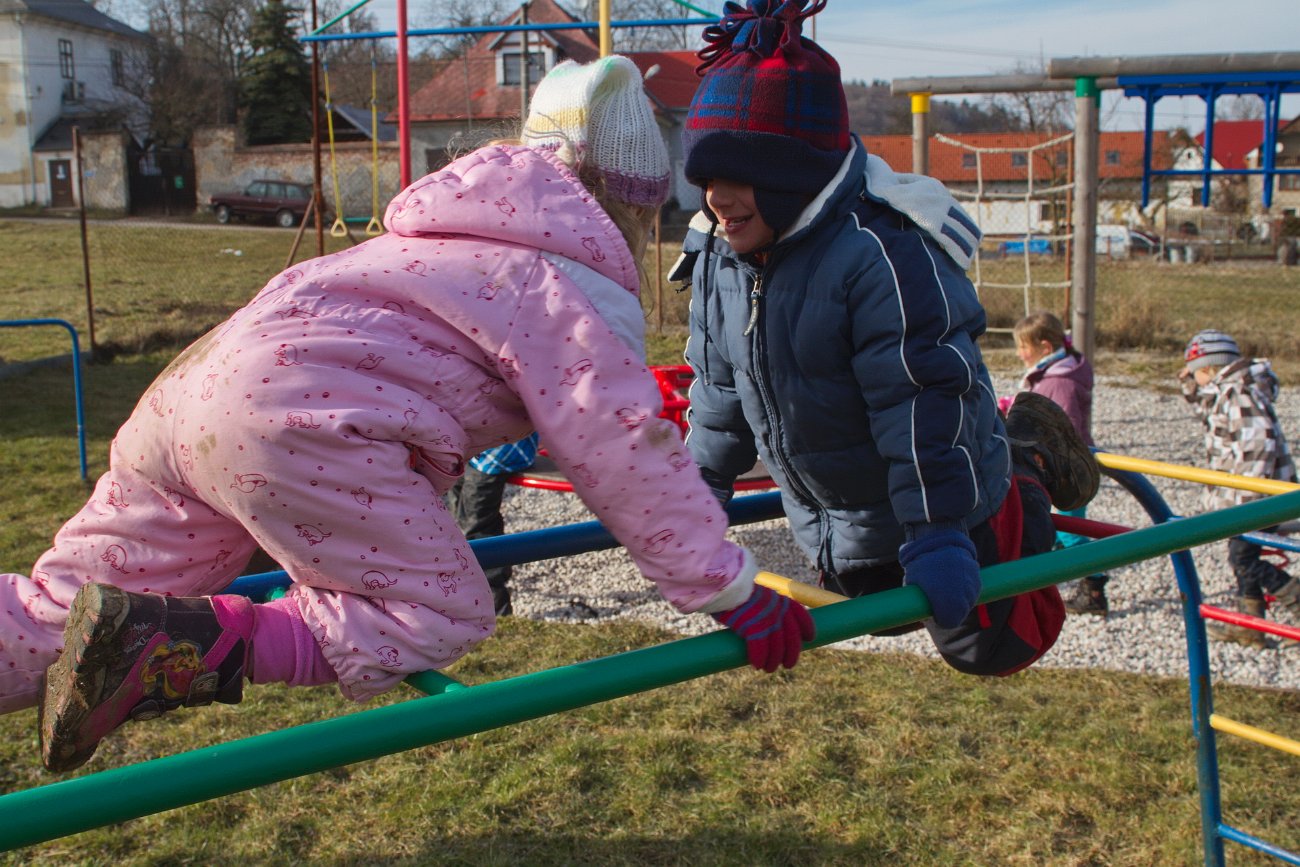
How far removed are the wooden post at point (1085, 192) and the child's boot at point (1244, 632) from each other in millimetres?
2660

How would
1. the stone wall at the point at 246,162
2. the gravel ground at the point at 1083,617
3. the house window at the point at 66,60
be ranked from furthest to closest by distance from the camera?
the house window at the point at 66,60
the stone wall at the point at 246,162
the gravel ground at the point at 1083,617

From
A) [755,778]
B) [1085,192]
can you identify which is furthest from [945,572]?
[1085,192]

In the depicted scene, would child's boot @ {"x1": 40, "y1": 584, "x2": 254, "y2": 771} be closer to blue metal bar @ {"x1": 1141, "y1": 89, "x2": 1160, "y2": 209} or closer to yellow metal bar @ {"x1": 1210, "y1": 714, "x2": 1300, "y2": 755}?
yellow metal bar @ {"x1": 1210, "y1": 714, "x2": 1300, "y2": 755}

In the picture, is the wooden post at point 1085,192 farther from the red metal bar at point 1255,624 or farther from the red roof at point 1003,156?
the red roof at point 1003,156

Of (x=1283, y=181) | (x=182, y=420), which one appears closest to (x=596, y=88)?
(x=182, y=420)

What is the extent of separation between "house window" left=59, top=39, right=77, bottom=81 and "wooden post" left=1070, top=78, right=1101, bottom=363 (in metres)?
34.6

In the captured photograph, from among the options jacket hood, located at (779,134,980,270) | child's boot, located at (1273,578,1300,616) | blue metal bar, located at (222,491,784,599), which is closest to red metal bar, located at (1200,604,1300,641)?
child's boot, located at (1273,578,1300,616)

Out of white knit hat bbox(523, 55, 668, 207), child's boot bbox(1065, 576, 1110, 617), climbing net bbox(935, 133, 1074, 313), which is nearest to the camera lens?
white knit hat bbox(523, 55, 668, 207)

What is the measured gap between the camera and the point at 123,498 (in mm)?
1634

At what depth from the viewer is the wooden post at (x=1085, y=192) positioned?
7078 millimetres

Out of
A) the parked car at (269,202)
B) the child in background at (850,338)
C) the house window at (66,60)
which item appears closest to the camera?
the child in background at (850,338)

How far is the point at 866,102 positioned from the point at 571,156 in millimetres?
41404

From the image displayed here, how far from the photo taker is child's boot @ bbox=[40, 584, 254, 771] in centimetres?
137

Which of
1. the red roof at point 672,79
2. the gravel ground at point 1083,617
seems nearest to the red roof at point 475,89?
the red roof at point 672,79
